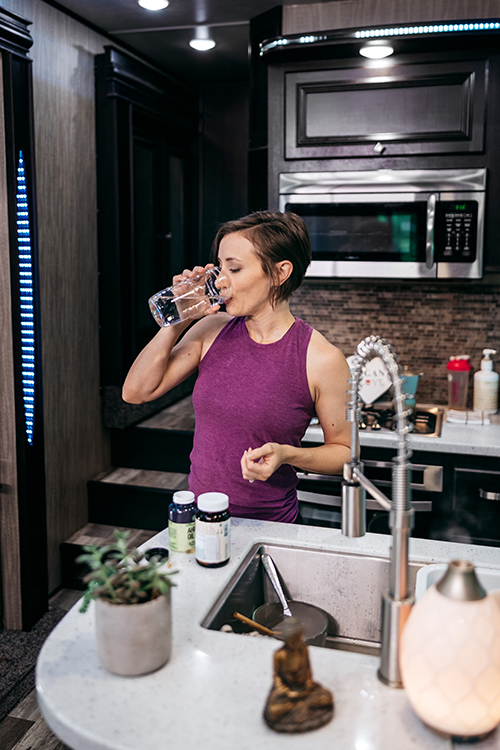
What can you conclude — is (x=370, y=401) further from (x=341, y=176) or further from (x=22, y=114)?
(x=22, y=114)

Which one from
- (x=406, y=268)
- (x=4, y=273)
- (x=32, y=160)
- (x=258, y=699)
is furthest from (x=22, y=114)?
(x=258, y=699)

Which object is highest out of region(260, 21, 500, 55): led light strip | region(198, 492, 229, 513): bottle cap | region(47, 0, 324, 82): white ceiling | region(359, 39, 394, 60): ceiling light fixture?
region(47, 0, 324, 82): white ceiling

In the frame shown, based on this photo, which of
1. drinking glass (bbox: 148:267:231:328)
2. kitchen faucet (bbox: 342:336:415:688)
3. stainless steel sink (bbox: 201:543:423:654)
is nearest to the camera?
kitchen faucet (bbox: 342:336:415:688)

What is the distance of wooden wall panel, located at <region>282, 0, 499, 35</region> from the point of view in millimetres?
2674

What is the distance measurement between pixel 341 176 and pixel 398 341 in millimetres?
881

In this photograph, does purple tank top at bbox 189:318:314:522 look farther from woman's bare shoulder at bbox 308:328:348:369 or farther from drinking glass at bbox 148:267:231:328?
drinking glass at bbox 148:267:231:328

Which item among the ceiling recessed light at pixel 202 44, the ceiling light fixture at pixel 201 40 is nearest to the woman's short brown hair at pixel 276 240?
the ceiling light fixture at pixel 201 40

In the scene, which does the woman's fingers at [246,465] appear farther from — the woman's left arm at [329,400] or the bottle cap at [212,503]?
the woman's left arm at [329,400]

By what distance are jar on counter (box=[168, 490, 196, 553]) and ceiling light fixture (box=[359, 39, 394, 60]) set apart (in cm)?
203

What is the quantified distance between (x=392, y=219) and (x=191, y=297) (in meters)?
1.38

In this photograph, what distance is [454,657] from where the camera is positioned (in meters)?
0.83

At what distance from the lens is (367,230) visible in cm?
272

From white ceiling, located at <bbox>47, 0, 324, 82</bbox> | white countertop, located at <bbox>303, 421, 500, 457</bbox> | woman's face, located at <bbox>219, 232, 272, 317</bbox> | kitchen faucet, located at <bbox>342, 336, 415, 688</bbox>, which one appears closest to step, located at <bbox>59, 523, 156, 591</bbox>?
white countertop, located at <bbox>303, 421, 500, 457</bbox>

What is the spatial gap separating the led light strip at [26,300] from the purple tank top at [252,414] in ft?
4.32
